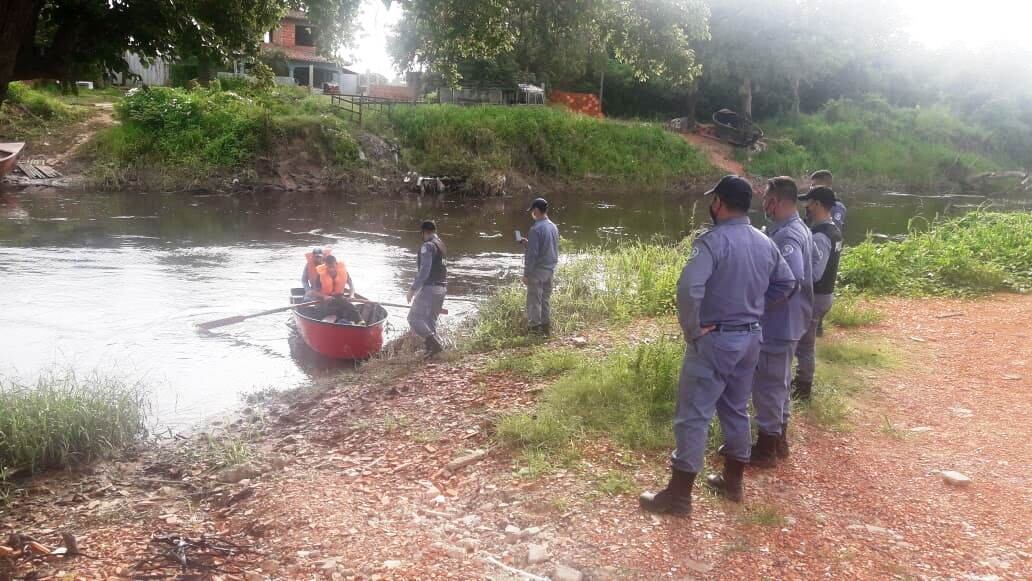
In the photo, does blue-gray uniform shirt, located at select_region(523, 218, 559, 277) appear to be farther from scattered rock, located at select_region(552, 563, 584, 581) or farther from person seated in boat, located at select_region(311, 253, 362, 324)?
scattered rock, located at select_region(552, 563, 584, 581)

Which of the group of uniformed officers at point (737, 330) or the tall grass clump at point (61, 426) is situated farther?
the tall grass clump at point (61, 426)

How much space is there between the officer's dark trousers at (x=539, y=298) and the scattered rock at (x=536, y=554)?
5427 mm

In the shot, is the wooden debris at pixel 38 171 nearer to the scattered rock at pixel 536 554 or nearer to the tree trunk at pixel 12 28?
the tree trunk at pixel 12 28

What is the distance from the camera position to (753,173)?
39.9 metres

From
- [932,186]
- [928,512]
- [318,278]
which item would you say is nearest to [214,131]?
[318,278]

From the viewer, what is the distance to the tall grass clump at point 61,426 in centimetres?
623

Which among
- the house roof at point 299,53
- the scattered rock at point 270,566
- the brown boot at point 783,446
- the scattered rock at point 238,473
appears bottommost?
the scattered rock at point 238,473

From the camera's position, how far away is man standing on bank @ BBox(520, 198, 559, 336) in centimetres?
952

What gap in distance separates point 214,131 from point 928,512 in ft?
98.1

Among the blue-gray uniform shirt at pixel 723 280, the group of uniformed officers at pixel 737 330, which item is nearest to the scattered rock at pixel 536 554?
the group of uniformed officers at pixel 737 330

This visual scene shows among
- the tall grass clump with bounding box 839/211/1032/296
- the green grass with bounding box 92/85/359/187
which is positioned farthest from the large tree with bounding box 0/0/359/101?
the green grass with bounding box 92/85/359/187

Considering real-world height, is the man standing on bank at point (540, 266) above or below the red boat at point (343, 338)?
above

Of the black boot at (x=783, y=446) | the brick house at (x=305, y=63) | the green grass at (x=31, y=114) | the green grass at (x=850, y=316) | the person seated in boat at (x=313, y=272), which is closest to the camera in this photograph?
the black boot at (x=783, y=446)

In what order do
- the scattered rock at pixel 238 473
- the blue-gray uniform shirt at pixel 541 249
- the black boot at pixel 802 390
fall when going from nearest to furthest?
the scattered rock at pixel 238 473 → the black boot at pixel 802 390 → the blue-gray uniform shirt at pixel 541 249
